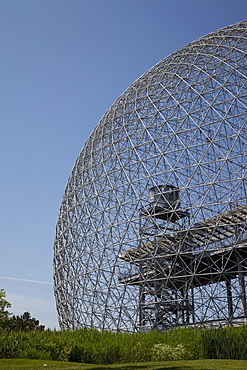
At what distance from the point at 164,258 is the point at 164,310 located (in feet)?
9.02

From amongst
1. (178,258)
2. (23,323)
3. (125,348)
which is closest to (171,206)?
(178,258)

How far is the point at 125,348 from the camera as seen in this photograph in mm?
11578

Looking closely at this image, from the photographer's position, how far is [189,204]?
2102cm

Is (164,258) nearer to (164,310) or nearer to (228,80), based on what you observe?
(164,310)

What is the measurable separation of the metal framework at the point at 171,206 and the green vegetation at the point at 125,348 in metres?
8.11

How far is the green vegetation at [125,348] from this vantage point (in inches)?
423

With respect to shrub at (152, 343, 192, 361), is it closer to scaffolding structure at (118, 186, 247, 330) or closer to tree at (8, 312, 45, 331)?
scaffolding structure at (118, 186, 247, 330)

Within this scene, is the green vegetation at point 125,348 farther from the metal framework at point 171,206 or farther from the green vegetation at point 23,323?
the green vegetation at point 23,323

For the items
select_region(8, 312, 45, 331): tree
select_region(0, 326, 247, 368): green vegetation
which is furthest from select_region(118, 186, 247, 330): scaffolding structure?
select_region(8, 312, 45, 331): tree

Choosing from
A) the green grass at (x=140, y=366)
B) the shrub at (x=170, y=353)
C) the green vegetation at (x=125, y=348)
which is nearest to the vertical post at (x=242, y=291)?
the green vegetation at (x=125, y=348)

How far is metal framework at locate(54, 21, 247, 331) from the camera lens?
20750mm

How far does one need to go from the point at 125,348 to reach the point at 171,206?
35.3 ft

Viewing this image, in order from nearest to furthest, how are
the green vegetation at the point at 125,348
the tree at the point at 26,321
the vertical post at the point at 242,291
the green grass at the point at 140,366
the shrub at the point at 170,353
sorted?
the green grass at the point at 140,366 → the green vegetation at the point at 125,348 → the shrub at the point at 170,353 → the vertical post at the point at 242,291 → the tree at the point at 26,321

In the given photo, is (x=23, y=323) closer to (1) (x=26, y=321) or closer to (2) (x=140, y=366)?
(1) (x=26, y=321)
